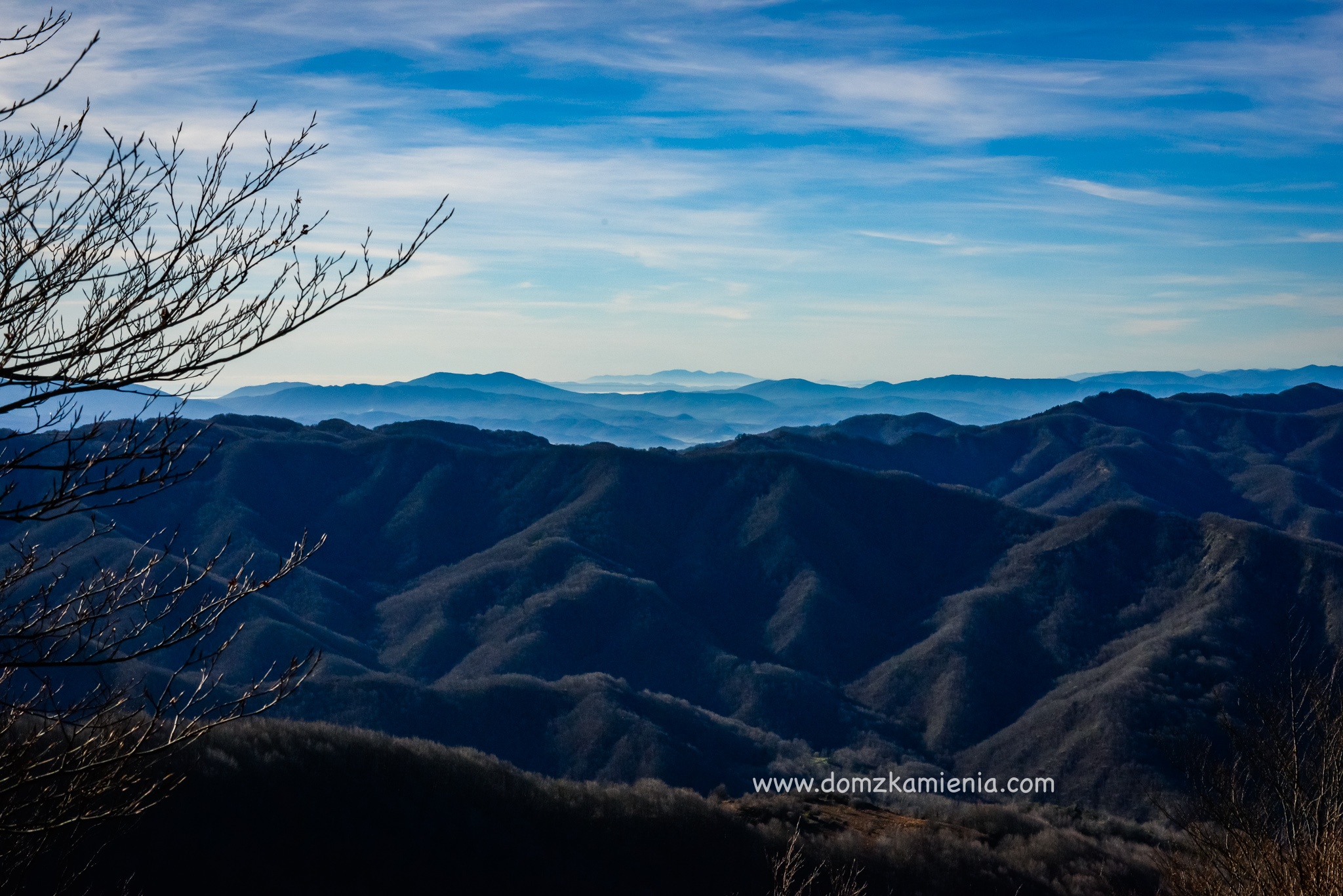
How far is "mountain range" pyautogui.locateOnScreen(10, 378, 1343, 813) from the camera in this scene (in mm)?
56844

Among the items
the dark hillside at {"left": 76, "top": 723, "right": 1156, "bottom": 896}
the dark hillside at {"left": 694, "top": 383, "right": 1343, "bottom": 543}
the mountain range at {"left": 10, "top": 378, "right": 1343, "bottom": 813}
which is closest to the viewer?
the dark hillside at {"left": 76, "top": 723, "right": 1156, "bottom": 896}

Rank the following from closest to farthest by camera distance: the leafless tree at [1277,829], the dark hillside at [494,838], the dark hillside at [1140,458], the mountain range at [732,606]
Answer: the leafless tree at [1277,829] → the dark hillside at [494,838] → the mountain range at [732,606] → the dark hillside at [1140,458]

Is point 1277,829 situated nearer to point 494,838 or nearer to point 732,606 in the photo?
point 494,838

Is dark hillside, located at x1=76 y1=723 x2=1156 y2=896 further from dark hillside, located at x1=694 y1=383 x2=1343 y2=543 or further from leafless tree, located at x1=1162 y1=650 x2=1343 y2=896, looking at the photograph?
dark hillside, located at x1=694 y1=383 x2=1343 y2=543

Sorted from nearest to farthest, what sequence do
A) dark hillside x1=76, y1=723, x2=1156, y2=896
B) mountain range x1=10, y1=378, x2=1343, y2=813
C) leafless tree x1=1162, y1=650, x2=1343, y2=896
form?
leafless tree x1=1162, y1=650, x2=1343, y2=896 → dark hillside x1=76, y1=723, x2=1156, y2=896 → mountain range x1=10, y1=378, x2=1343, y2=813

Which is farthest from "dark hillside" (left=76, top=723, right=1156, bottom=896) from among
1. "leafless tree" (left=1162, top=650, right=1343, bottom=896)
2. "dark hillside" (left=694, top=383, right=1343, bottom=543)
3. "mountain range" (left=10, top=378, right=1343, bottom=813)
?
"dark hillside" (left=694, top=383, right=1343, bottom=543)

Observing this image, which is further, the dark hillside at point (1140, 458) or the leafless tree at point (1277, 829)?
the dark hillside at point (1140, 458)

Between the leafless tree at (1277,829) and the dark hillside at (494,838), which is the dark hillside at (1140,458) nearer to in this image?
the dark hillside at (494,838)

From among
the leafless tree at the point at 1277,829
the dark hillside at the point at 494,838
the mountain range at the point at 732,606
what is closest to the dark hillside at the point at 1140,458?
the mountain range at the point at 732,606

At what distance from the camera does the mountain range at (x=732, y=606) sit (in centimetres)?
5684

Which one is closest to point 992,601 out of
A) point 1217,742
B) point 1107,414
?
point 1217,742

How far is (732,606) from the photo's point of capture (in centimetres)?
8894

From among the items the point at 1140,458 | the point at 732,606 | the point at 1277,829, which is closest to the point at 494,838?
the point at 1277,829

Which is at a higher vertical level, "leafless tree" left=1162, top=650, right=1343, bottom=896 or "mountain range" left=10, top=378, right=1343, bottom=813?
"leafless tree" left=1162, top=650, right=1343, bottom=896
